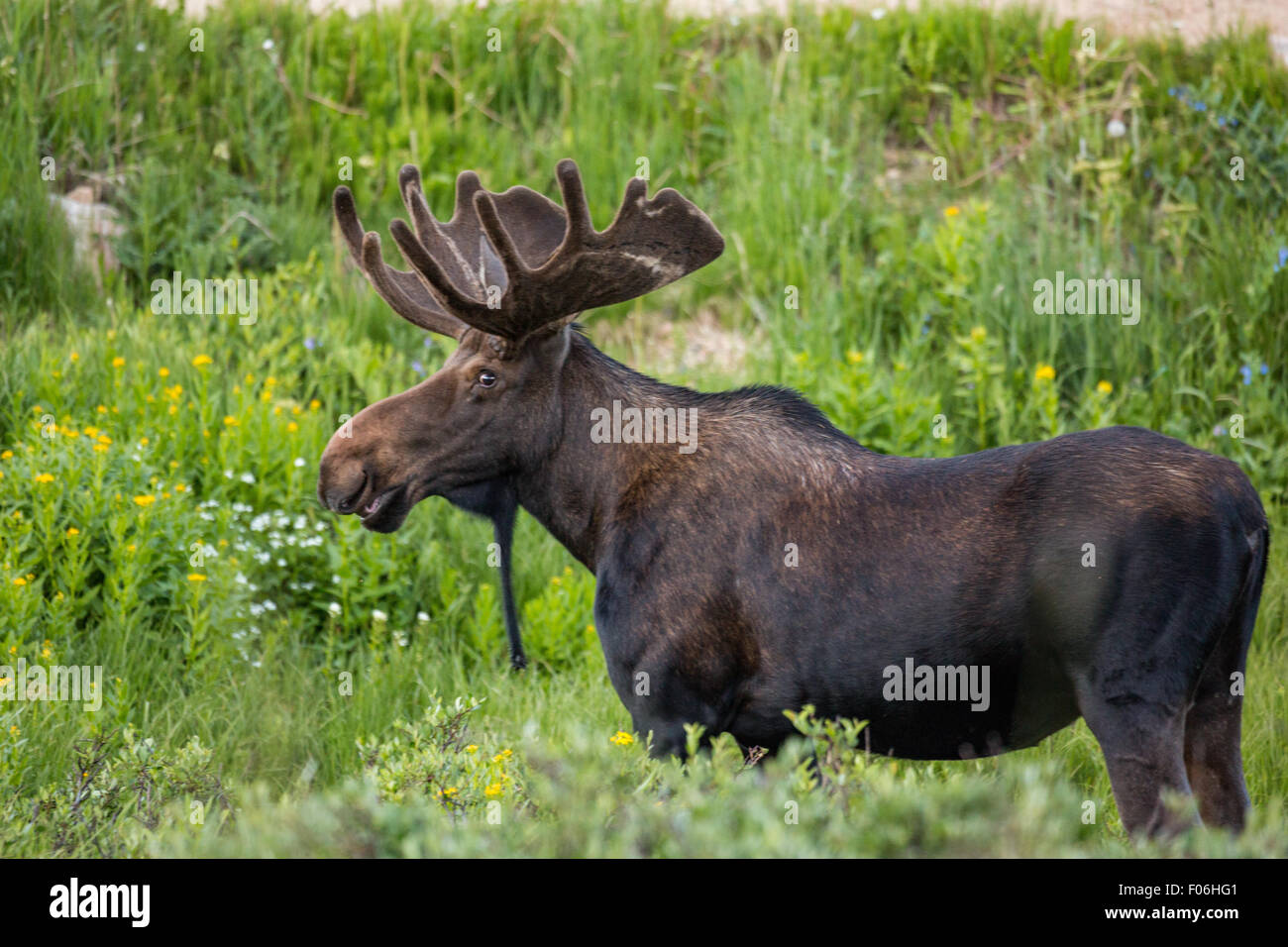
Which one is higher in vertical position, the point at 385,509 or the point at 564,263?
the point at 564,263

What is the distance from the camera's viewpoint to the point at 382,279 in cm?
506

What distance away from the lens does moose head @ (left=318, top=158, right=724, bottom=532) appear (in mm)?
4617

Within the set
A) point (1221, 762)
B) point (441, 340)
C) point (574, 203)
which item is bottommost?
point (1221, 762)

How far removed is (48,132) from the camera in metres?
8.82

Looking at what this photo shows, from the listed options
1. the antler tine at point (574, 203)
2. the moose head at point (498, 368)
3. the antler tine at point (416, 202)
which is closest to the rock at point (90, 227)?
the antler tine at point (416, 202)

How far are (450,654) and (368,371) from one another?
1.87m

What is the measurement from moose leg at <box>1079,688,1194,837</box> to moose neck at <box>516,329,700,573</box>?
64.6 inches

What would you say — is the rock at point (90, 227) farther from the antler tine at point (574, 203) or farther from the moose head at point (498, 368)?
the antler tine at point (574, 203)

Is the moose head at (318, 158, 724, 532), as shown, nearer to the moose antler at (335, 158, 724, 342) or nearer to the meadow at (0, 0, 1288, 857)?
the moose antler at (335, 158, 724, 342)

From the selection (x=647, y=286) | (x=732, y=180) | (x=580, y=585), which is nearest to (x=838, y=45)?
(x=732, y=180)

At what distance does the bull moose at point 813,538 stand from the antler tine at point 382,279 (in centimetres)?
1

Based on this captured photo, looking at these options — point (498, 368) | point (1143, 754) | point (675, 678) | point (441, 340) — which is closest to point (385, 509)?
point (498, 368)

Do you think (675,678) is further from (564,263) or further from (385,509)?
(564,263)

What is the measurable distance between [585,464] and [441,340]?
11.9ft
